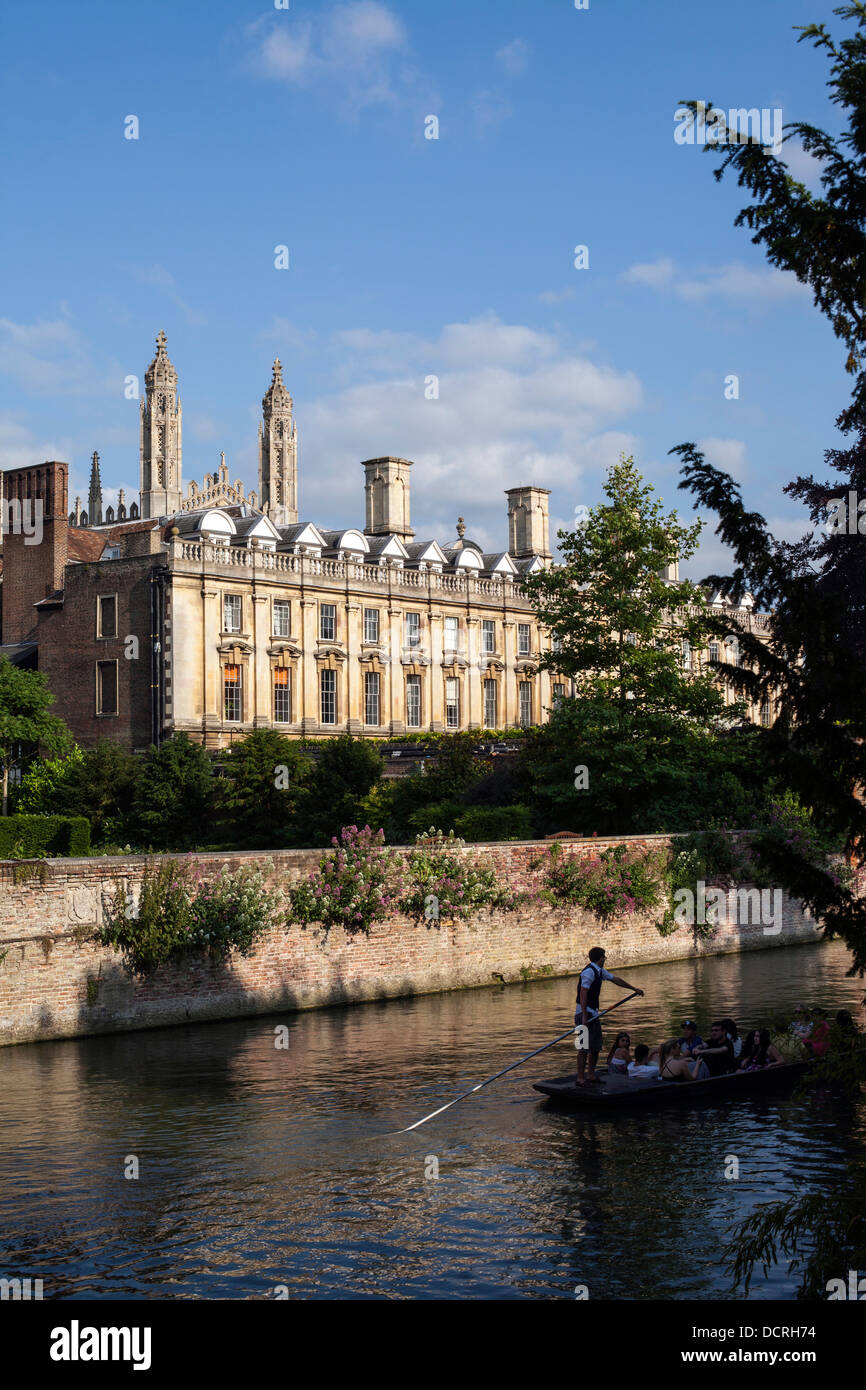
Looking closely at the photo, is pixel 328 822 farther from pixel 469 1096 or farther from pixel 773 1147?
pixel 773 1147

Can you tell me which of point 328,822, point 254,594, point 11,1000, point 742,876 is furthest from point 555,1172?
point 254,594

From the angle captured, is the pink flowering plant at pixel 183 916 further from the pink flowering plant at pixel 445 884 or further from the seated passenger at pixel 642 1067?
the seated passenger at pixel 642 1067

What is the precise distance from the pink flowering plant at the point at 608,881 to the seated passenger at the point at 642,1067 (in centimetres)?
1233

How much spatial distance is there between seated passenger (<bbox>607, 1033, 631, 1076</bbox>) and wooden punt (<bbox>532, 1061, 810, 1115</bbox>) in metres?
0.26

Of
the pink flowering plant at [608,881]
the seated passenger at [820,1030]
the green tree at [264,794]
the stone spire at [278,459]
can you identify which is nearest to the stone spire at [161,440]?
the stone spire at [278,459]

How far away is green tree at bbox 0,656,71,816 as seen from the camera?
53250mm

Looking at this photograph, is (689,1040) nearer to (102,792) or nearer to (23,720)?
(102,792)

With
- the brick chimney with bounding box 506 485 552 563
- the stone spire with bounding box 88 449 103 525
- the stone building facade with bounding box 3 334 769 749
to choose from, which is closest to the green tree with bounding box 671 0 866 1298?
the stone building facade with bounding box 3 334 769 749

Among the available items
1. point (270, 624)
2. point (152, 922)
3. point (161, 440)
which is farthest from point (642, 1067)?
point (161, 440)

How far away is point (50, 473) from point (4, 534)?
3983mm

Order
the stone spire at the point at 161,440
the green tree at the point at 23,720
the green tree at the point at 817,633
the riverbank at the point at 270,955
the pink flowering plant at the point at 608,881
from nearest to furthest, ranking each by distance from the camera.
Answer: the green tree at the point at 817,633 < the riverbank at the point at 270,955 < the pink flowering plant at the point at 608,881 < the green tree at the point at 23,720 < the stone spire at the point at 161,440

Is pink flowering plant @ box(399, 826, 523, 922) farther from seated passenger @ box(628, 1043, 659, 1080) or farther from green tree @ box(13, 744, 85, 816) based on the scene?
green tree @ box(13, 744, 85, 816)

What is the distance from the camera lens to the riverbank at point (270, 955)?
2383 centimetres

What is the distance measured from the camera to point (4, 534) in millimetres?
66562
